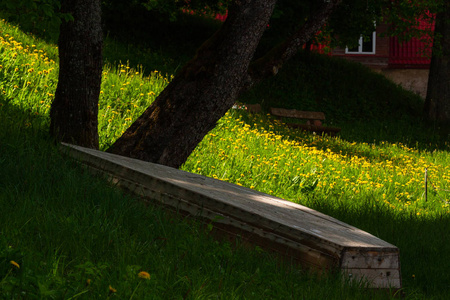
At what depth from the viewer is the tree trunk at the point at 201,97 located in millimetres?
6402

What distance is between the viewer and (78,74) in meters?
6.04

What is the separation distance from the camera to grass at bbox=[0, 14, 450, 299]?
299 cm

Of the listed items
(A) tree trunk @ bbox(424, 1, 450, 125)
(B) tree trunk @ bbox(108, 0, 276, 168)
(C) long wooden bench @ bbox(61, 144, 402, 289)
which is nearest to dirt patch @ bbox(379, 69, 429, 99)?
(A) tree trunk @ bbox(424, 1, 450, 125)

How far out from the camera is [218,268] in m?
3.45

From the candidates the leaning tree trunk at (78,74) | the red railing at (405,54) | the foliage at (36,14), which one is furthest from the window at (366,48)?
the foliage at (36,14)

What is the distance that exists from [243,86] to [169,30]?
16831mm

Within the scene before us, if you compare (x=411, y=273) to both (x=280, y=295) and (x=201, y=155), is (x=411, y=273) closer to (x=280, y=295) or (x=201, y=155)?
(x=280, y=295)

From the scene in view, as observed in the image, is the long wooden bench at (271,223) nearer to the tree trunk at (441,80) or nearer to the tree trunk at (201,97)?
the tree trunk at (201,97)

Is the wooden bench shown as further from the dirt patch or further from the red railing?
the red railing

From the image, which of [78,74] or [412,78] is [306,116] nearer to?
[78,74]

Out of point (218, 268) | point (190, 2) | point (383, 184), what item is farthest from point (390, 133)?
point (218, 268)

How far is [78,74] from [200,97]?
4.45 feet

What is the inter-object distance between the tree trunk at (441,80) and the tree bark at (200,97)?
1502cm

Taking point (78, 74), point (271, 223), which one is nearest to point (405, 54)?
point (78, 74)
